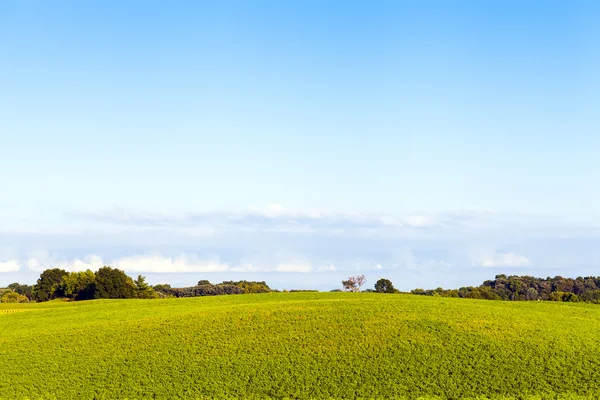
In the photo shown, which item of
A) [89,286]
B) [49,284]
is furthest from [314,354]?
[49,284]

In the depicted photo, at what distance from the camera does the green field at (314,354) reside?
27.3 meters

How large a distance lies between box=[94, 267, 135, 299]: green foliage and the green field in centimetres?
5349

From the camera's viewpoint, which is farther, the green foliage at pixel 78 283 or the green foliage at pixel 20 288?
the green foliage at pixel 20 288

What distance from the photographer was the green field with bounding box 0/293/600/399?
2730 cm

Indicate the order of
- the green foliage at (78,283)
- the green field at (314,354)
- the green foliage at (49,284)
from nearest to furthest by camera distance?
1. the green field at (314,354)
2. the green foliage at (78,283)
3. the green foliage at (49,284)

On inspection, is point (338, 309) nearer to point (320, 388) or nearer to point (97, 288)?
point (320, 388)

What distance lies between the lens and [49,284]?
111m

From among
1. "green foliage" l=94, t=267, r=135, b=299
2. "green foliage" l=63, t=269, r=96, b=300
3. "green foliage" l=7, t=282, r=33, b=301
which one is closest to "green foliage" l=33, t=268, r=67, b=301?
"green foliage" l=63, t=269, r=96, b=300

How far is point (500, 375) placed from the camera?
1125 inches

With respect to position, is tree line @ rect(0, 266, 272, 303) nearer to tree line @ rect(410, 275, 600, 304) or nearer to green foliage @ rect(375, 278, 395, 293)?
green foliage @ rect(375, 278, 395, 293)

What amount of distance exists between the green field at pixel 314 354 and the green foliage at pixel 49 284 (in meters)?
69.9

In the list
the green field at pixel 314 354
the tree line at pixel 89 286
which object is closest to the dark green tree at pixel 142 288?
the tree line at pixel 89 286

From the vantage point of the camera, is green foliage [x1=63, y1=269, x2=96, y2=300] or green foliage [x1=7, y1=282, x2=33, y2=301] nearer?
green foliage [x1=63, y1=269, x2=96, y2=300]

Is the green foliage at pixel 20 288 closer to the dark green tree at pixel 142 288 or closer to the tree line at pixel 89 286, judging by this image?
the tree line at pixel 89 286
